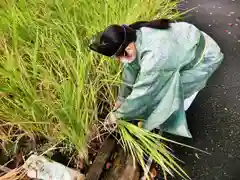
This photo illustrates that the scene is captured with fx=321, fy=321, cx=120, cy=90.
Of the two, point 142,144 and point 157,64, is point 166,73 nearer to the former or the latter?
point 157,64

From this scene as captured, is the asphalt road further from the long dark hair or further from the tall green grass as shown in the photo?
the long dark hair

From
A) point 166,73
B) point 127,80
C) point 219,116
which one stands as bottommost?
point 219,116

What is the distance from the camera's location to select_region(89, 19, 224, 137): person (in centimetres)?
146

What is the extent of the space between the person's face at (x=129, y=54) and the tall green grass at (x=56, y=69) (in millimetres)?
176

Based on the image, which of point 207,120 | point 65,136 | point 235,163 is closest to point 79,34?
point 65,136

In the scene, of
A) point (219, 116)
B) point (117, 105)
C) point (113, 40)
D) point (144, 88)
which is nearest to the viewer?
point (113, 40)

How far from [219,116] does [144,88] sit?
77 centimetres

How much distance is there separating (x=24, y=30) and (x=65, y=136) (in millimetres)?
650

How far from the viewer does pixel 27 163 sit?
60.2 inches

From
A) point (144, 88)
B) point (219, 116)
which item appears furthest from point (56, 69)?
point (219, 116)

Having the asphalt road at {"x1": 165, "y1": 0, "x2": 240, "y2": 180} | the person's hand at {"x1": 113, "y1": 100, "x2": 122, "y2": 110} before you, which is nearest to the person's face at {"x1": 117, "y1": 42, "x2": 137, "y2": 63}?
the person's hand at {"x1": 113, "y1": 100, "x2": 122, "y2": 110}

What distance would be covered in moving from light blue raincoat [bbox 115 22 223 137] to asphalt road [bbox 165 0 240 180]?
26cm

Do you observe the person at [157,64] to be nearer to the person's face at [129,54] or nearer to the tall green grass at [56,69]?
the person's face at [129,54]

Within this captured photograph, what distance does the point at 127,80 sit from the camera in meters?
1.70
